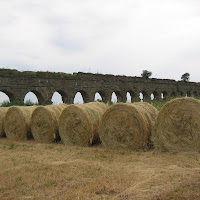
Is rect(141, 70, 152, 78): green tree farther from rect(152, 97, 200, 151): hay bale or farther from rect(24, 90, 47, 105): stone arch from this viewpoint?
rect(152, 97, 200, 151): hay bale

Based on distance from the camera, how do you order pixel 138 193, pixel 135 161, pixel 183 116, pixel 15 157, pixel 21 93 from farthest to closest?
pixel 21 93 → pixel 15 157 → pixel 183 116 → pixel 135 161 → pixel 138 193

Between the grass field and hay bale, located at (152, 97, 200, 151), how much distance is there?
0.26 m

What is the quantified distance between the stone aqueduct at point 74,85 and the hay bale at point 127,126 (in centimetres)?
1089

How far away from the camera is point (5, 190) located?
4.22m

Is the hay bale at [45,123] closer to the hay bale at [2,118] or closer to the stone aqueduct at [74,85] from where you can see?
the hay bale at [2,118]

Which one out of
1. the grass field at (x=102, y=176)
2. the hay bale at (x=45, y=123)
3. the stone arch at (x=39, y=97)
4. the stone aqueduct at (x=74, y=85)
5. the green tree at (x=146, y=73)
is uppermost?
the green tree at (x=146, y=73)

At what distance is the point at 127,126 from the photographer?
7117 millimetres

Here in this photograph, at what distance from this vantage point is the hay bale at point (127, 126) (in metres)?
6.89

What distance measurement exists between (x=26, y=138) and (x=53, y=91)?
8.87 metres

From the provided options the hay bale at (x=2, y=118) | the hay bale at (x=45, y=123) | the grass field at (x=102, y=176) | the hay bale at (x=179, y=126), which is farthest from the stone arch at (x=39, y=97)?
the hay bale at (x=179, y=126)

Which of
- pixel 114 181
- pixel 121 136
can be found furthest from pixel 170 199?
pixel 121 136

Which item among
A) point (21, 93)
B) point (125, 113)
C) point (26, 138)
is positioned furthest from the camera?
point (21, 93)

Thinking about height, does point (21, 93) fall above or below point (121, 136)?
above

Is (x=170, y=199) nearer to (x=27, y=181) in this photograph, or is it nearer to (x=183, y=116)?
(x=27, y=181)
